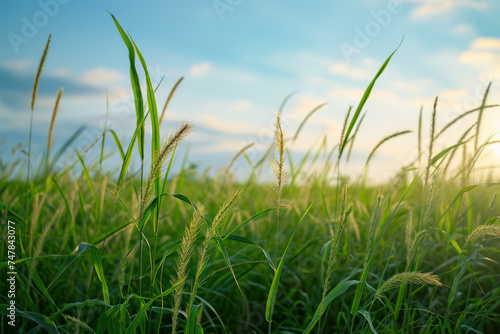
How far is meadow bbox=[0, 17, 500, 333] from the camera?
111cm

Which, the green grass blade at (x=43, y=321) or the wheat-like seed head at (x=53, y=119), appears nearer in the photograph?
the green grass blade at (x=43, y=321)

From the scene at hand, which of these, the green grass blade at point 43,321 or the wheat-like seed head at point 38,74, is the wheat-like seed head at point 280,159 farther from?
the wheat-like seed head at point 38,74

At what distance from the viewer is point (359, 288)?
3.82 feet

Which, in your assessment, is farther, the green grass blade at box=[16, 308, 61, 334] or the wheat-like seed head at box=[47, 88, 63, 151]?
the wheat-like seed head at box=[47, 88, 63, 151]

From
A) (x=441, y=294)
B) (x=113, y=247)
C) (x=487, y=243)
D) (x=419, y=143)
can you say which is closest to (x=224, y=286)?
(x=113, y=247)

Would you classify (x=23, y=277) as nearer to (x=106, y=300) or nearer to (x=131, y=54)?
(x=106, y=300)

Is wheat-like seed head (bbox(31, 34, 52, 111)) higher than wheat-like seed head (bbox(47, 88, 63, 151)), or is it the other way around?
wheat-like seed head (bbox(31, 34, 52, 111))

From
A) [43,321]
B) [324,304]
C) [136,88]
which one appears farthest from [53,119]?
[324,304]

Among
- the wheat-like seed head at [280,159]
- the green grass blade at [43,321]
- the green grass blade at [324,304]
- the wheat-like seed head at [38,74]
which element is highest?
the wheat-like seed head at [38,74]

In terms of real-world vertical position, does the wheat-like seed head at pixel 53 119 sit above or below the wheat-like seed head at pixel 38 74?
below

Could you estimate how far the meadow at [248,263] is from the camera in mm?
1106

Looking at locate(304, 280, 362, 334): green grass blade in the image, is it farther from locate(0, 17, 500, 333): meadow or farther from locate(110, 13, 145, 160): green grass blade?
locate(110, 13, 145, 160): green grass blade

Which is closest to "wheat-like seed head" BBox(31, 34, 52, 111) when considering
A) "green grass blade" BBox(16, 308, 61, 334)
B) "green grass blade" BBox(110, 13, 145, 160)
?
"green grass blade" BBox(110, 13, 145, 160)

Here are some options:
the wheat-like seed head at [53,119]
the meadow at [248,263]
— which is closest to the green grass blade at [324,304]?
the meadow at [248,263]
